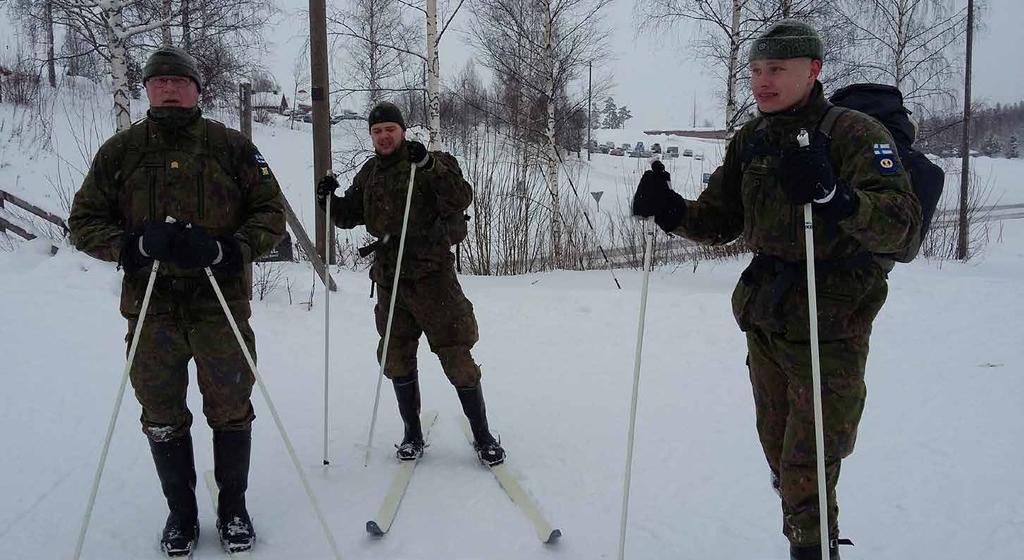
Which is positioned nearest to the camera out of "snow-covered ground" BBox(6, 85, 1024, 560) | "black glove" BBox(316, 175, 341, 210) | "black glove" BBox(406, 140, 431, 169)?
"snow-covered ground" BBox(6, 85, 1024, 560)

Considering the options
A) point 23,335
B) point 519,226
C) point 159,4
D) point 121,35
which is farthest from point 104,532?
point 159,4

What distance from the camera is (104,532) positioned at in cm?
277

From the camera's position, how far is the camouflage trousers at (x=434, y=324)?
11.0ft

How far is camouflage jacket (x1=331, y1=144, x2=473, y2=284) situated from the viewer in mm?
3309

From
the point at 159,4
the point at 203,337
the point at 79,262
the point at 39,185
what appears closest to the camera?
the point at 203,337

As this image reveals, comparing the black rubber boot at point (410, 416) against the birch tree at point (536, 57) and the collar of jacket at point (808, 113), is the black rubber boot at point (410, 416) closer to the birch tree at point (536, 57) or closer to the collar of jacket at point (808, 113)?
the collar of jacket at point (808, 113)

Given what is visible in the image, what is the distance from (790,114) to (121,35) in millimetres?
9453

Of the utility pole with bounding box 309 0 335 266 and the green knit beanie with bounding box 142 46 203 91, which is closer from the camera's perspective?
the green knit beanie with bounding box 142 46 203 91

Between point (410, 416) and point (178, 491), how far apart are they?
1.25m

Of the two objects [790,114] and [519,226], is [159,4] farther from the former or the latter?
[790,114]

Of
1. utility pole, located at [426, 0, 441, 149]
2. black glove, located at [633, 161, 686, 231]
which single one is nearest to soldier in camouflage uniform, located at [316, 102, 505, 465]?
black glove, located at [633, 161, 686, 231]

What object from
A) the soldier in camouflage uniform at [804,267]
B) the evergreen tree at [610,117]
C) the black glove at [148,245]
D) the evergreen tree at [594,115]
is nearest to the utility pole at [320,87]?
the black glove at [148,245]

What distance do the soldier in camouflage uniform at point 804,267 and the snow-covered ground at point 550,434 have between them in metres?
0.82

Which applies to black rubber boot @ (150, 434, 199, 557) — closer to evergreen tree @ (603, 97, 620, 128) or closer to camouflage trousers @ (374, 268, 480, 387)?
camouflage trousers @ (374, 268, 480, 387)
